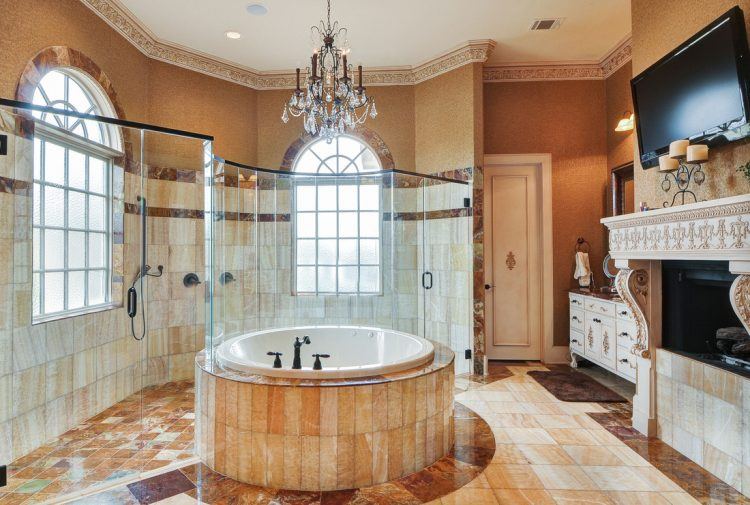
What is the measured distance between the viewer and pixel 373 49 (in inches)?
165

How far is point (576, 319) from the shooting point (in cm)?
429

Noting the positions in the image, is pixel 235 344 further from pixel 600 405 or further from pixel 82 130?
pixel 600 405

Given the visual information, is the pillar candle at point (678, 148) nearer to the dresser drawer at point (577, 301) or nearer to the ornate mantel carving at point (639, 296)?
the ornate mantel carving at point (639, 296)

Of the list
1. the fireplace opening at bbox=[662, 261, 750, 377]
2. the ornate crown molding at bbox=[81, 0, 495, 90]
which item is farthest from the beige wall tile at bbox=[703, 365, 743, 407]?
the ornate crown molding at bbox=[81, 0, 495, 90]

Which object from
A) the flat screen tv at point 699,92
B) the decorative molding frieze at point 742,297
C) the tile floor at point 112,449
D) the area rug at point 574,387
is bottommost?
the area rug at point 574,387

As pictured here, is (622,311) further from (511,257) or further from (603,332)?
(511,257)

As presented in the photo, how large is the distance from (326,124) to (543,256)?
2.79 metres

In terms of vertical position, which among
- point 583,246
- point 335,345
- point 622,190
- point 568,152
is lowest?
point 335,345

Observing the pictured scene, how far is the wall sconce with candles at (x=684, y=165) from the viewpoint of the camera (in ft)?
7.71

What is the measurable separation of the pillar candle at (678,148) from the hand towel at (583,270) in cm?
199

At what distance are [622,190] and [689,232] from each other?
87.5 inches

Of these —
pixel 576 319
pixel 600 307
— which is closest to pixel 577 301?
pixel 576 319

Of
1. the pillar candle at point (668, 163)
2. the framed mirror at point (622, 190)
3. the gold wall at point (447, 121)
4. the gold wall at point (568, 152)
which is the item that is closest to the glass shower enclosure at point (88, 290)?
the gold wall at point (447, 121)

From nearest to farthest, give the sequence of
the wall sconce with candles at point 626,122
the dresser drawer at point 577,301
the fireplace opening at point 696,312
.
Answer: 1. the fireplace opening at point 696,312
2. the wall sconce with candles at point 626,122
3. the dresser drawer at point 577,301
